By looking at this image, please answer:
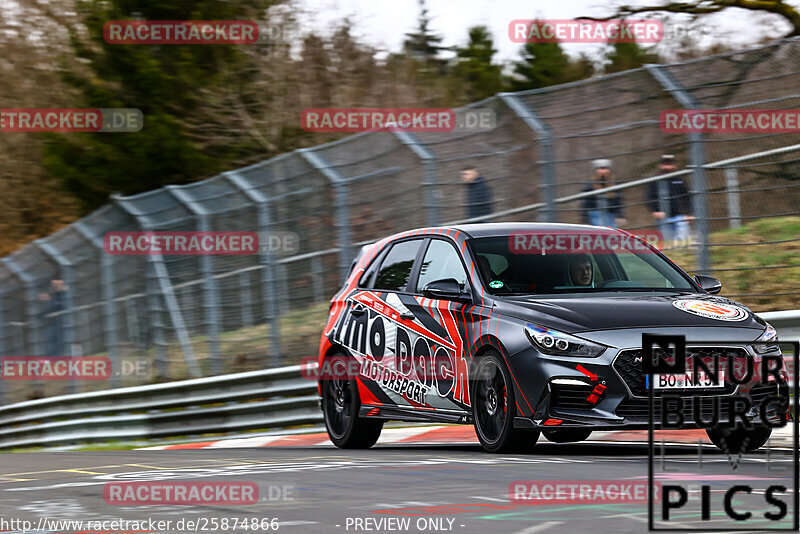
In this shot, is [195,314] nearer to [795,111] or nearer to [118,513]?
[795,111]

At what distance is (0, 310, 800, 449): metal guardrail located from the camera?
45.8 ft

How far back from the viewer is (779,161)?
1266 centimetres

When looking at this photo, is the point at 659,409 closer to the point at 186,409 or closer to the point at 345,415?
the point at 345,415

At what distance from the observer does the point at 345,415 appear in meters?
10.8

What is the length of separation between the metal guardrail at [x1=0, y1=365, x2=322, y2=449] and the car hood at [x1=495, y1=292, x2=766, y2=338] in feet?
17.4

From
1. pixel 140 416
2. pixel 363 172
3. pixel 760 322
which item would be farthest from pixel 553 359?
pixel 140 416

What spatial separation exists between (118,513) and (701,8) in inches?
666

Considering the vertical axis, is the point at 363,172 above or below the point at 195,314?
above

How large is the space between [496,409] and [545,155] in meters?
4.89

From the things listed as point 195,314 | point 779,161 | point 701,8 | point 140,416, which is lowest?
point 140,416
